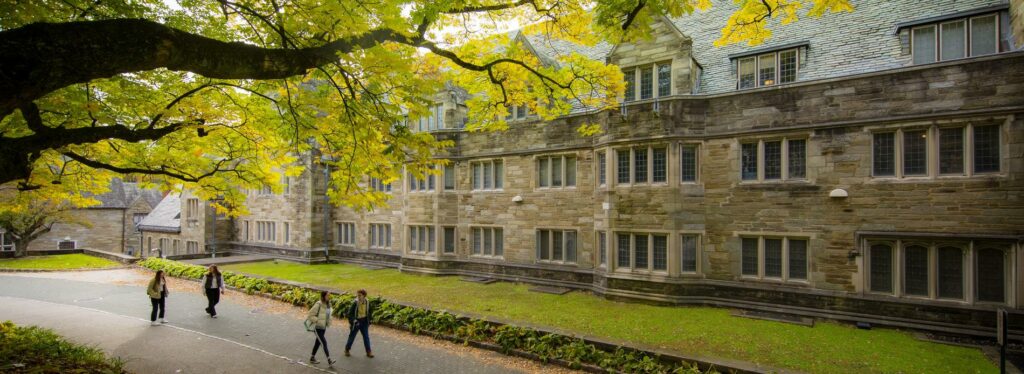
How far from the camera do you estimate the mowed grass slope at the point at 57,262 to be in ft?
88.0

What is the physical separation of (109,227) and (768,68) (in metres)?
55.6

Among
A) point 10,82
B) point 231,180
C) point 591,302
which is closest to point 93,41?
point 10,82

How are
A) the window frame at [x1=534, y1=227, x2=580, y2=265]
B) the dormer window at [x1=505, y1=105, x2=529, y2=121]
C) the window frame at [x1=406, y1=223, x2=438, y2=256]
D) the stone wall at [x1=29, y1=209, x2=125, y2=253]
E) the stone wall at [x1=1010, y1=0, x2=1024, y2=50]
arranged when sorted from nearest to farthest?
the stone wall at [x1=1010, y1=0, x2=1024, y2=50] < the window frame at [x1=534, y1=227, x2=580, y2=265] < the dormer window at [x1=505, y1=105, x2=529, y2=121] < the window frame at [x1=406, y1=223, x2=438, y2=256] < the stone wall at [x1=29, y1=209, x2=125, y2=253]

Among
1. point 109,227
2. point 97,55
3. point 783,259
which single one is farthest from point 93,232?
point 783,259

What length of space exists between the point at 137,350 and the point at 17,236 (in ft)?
98.7

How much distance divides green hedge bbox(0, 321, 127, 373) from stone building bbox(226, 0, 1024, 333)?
534 centimetres

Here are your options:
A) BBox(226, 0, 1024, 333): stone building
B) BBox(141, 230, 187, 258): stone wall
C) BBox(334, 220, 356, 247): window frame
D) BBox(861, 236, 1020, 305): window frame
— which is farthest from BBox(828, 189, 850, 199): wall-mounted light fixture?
BBox(141, 230, 187, 258): stone wall

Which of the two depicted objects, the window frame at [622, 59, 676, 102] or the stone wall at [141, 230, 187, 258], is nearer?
the window frame at [622, 59, 676, 102]

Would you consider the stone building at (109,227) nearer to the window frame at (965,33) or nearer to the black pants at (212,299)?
the black pants at (212,299)

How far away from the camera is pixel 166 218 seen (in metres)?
38.9

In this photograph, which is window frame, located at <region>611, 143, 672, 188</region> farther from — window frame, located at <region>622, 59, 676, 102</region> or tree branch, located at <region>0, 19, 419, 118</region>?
tree branch, located at <region>0, 19, 419, 118</region>

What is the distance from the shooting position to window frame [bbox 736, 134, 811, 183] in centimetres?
1392

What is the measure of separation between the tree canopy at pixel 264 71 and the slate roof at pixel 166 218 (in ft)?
95.8

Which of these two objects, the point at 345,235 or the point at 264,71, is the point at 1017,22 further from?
the point at 345,235
